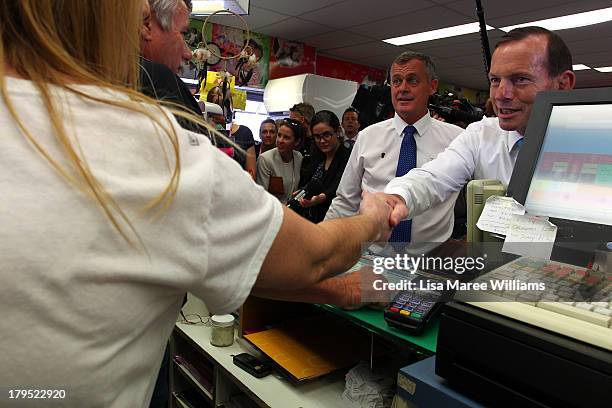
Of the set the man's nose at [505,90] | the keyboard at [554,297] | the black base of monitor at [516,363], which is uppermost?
the man's nose at [505,90]

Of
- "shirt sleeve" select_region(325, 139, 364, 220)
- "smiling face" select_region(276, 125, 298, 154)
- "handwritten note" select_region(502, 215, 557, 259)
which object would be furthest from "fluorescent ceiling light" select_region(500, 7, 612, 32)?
"handwritten note" select_region(502, 215, 557, 259)

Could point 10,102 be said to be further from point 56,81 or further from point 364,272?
point 364,272

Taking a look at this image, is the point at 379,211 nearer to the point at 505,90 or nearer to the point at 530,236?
the point at 530,236

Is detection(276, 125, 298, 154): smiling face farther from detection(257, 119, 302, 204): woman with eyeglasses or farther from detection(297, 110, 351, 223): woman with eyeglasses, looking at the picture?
detection(297, 110, 351, 223): woman with eyeglasses

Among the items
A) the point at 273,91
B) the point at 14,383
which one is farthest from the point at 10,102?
the point at 273,91

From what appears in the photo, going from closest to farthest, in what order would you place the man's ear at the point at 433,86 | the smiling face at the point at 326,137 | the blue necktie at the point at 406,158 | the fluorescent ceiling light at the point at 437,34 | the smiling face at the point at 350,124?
the blue necktie at the point at 406,158
the man's ear at the point at 433,86
the smiling face at the point at 326,137
the smiling face at the point at 350,124
the fluorescent ceiling light at the point at 437,34

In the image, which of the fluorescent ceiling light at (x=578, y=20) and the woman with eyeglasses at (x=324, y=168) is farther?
the fluorescent ceiling light at (x=578, y=20)

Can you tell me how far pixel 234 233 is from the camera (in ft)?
1.46

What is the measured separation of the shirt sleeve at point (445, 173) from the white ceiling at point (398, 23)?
3587mm

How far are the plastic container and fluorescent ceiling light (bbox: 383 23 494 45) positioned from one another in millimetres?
4674

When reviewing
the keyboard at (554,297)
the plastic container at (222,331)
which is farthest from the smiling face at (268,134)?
the keyboard at (554,297)

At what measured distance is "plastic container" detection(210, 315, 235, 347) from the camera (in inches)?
57.2

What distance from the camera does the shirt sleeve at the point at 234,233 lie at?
0.44 meters

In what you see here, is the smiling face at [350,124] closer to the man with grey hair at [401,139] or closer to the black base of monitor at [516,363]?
the man with grey hair at [401,139]
